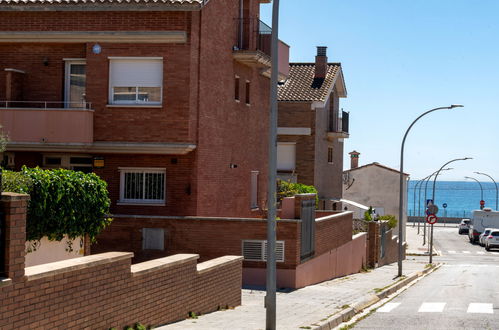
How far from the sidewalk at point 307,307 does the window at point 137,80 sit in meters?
6.43

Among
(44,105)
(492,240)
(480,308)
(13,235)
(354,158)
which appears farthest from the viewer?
(354,158)

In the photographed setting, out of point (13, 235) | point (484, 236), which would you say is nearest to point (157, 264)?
point (13, 235)

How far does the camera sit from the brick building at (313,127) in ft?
137

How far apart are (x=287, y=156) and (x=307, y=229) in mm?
19327

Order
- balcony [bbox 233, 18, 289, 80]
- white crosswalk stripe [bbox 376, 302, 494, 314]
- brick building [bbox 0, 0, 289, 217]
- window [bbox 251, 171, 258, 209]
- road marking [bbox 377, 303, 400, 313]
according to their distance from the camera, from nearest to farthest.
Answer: road marking [bbox 377, 303, 400, 313], white crosswalk stripe [bbox 376, 302, 494, 314], brick building [bbox 0, 0, 289, 217], balcony [bbox 233, 18, 289, 80], window [bbox 251, 171, 258, 209]

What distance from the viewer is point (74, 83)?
76.7 feet

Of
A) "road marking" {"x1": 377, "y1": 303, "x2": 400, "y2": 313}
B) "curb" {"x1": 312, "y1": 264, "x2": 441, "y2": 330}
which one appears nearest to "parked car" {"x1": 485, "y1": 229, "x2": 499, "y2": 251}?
"curb" {"x1": 312, "y1": 264, "x2": 441, "y2": 330}

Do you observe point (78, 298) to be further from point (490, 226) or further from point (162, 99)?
point (490, 226)

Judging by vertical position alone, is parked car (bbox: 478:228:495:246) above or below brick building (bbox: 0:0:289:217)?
below

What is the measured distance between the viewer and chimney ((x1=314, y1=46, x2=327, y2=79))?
4450cm

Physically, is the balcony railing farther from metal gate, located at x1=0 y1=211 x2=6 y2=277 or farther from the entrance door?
metal gate, located at x1=0 y1=211 x2=6 y2=277

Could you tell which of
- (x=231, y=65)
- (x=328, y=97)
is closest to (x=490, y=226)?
(x=328, y=97)

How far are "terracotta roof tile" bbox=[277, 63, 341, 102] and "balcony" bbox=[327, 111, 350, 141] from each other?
8.46 feet

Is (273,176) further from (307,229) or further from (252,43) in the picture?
(252,43)
